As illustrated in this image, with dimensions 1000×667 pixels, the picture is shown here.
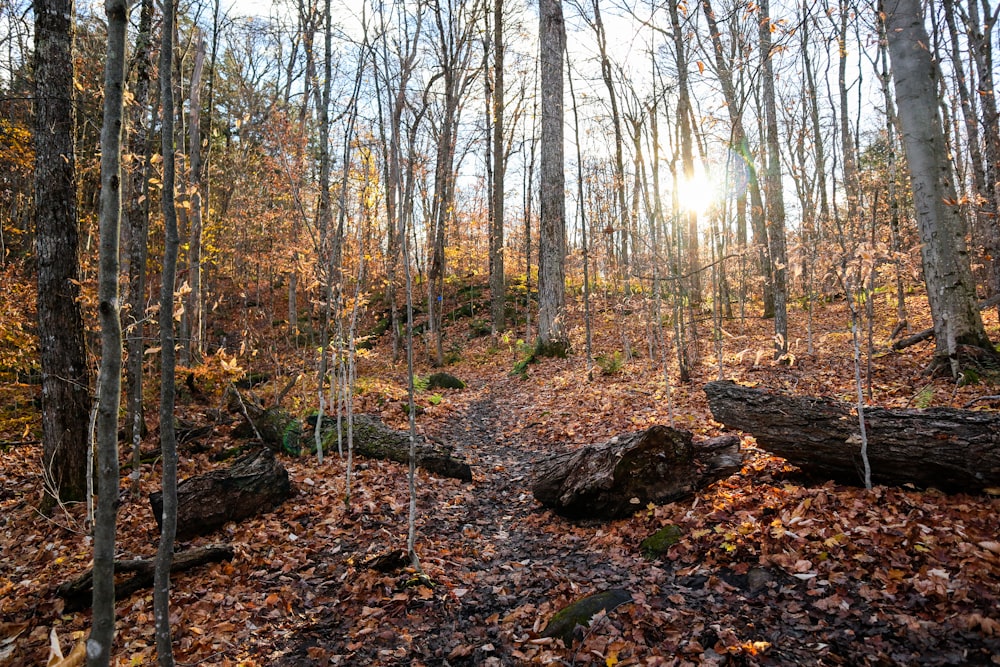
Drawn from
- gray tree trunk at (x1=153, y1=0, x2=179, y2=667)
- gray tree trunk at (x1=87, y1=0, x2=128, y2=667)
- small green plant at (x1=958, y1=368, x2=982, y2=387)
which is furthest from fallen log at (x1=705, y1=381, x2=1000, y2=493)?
gray tree trunk at (x1=87, y1=0, x2=128, y2=667)

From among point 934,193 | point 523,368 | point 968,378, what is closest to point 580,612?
point 968,378

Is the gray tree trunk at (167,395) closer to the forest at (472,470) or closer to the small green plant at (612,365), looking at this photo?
the forest at (472,470)

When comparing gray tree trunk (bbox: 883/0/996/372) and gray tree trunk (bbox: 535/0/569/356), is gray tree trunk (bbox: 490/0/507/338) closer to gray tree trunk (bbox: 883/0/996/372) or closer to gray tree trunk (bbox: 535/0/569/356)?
gray tree trunk (bbox: 535/0/569/356)

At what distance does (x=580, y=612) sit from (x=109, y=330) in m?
3.01

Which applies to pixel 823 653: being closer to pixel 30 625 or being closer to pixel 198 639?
pixel 198 639

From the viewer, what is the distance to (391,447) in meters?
6.48

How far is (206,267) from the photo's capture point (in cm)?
1542

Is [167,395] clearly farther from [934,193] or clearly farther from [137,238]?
[934,193]

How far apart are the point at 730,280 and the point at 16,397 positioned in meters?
16.7

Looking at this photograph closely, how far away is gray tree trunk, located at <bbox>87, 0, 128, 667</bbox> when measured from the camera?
2002mm

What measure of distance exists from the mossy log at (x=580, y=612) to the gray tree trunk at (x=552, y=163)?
838cm

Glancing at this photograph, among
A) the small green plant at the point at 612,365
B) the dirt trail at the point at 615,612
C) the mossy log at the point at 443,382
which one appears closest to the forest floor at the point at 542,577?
the dirt trail at the point at 615,612

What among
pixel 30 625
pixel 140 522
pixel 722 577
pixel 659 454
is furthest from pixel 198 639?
pixel 659 454

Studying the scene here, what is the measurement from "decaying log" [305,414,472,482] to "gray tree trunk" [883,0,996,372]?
627 cm
